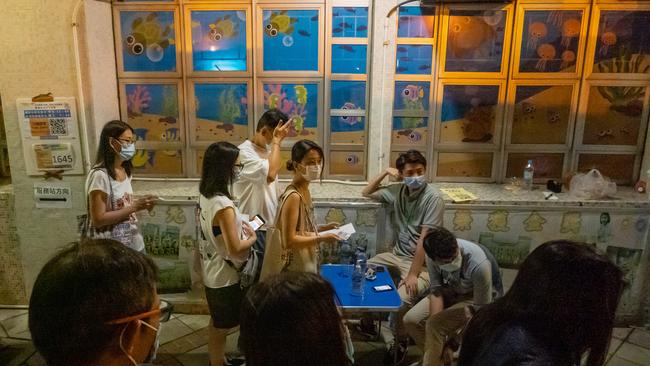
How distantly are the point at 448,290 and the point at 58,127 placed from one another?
346cm

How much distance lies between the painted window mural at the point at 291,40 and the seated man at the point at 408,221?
1313 mm

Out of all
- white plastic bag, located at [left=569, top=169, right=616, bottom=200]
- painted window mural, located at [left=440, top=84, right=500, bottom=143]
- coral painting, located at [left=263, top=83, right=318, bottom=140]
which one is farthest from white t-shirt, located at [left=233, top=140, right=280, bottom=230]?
white plastic bag, located at [left=569, top=169, right=616, bottom=200]

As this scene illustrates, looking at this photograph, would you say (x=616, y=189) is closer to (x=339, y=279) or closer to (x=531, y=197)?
(x=531, y=197)

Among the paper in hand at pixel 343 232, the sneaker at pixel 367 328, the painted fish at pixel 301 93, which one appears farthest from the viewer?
the painted fish at pixel 301 93

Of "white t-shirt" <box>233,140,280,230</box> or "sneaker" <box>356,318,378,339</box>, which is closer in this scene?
"white t-shirt" <box>233,140,280,230</box>

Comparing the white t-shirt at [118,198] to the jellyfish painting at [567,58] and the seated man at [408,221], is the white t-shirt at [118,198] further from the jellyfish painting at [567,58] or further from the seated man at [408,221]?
the jellyfish painting at [567,58]

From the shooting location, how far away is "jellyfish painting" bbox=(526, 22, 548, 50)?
3.97m

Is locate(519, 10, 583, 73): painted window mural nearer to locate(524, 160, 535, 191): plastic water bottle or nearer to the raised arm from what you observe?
locate(524, 160, 535, 191): plastic water bottle

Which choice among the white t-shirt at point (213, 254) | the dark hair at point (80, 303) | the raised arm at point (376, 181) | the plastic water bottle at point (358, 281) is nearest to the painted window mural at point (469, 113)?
the raised arm at point (376, 181)

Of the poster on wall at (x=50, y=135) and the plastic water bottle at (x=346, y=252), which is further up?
the poster on wall at (x=50, y=135)

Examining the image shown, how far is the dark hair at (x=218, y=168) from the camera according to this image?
2725mm

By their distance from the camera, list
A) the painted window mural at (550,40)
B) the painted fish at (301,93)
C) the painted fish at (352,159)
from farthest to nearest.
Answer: the painted fish at (352,159) → the painted fish at (301,93) → the painted window mural at (550,40)

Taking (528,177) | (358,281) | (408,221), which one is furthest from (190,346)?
(528,177)

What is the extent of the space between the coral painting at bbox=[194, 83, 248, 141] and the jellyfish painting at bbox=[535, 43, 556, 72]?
107 inches
